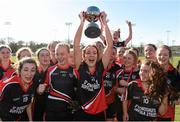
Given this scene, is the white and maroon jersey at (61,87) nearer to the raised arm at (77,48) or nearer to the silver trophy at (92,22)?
the raised arm at (77,48)

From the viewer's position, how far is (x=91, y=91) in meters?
5.57

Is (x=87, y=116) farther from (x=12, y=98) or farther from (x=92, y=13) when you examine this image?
(x=92, y=13)

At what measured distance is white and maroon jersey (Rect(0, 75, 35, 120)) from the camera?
533cm

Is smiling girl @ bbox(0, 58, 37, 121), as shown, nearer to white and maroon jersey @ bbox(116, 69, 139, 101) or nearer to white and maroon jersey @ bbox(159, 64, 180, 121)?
white and maroon jersey @ bbox(116, 69, 139, 101)

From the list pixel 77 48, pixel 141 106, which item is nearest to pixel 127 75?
pixel 141 106

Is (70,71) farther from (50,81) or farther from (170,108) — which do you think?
(170,108)

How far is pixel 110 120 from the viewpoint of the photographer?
23.4 ft

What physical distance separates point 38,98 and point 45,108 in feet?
1.02

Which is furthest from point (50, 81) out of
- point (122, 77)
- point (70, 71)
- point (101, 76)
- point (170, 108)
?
point (170, 108)

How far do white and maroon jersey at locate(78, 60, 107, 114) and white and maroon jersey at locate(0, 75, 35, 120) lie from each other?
0.98m

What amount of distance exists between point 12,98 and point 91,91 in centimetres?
134

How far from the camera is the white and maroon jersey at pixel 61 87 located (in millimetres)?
5797

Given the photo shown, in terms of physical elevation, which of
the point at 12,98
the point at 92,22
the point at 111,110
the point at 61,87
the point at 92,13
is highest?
the point at 92,13

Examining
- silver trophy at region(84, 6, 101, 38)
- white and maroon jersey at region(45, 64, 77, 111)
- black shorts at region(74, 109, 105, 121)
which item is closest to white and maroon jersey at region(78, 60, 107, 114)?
black shorts at region(74, 109, 105, 121)
